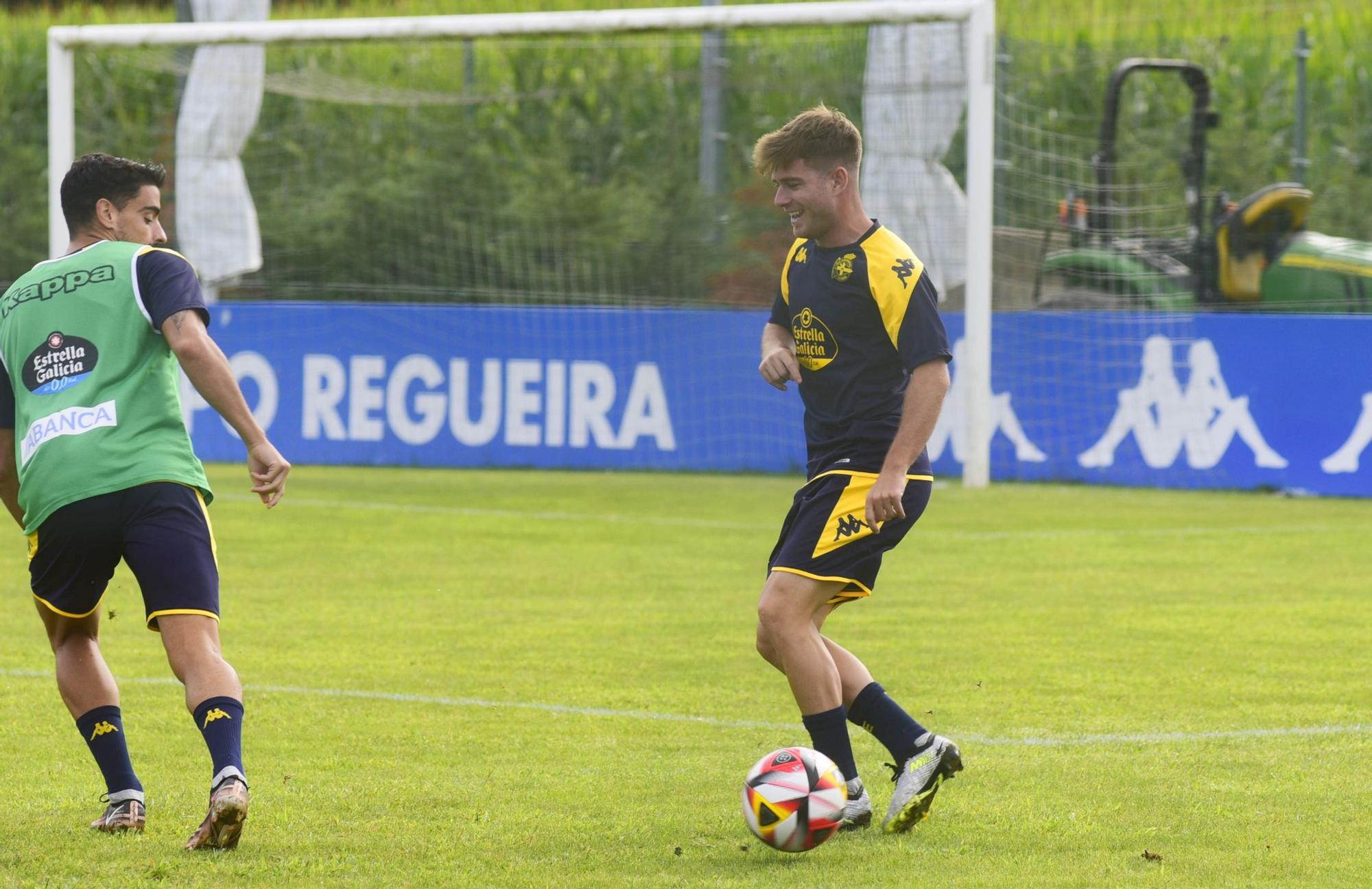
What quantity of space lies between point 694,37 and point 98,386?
17415mm

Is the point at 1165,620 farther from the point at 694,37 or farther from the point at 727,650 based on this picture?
the point at 694,37

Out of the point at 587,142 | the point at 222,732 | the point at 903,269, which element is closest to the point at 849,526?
the point at 903,269

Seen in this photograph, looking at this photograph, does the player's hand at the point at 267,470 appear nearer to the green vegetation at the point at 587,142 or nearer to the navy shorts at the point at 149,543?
the navy shorts at the point at 149,543

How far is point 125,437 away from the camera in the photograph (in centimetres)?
481

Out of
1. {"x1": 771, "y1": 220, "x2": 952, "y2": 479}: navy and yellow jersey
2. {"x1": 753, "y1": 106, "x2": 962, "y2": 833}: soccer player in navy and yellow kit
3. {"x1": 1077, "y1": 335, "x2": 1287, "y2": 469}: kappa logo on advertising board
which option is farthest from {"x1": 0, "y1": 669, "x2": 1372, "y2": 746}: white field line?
{"x1": 1077, "y1": 335, "x2": 1287, "y2": 469}: kappa logo on advertising board

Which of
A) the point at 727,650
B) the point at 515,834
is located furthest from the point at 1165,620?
the point at 515,834

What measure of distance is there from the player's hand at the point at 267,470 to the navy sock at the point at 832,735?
1.56 meters

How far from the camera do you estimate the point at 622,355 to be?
16.6m

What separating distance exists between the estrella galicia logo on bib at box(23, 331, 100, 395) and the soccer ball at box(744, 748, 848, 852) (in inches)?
80.2

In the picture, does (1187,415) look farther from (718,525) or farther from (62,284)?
(62,284)

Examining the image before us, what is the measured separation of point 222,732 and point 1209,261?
13.3m

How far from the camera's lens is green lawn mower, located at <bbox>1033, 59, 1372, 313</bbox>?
1593 centimetres

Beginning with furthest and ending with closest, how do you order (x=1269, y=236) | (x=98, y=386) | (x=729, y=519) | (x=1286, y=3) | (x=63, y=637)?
1. (x=1286, y=3)
2. (x=1269, y=236)
3. (x=729, y=519)
4. (x=63, y=637)
5. (x=98, y=386)

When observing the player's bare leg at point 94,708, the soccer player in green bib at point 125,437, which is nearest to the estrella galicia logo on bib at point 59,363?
the soccer player in green bib at point 125,437
